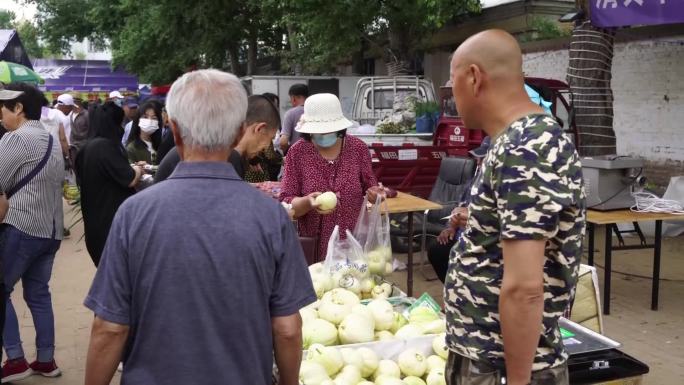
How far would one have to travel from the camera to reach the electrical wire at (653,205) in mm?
5442

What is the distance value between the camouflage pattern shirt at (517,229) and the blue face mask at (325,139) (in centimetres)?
225

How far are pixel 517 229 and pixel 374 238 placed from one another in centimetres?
236

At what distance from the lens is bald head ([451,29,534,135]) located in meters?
1.89

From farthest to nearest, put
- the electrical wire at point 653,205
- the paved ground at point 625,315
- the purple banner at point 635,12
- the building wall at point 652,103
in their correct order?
the building wall at point 652,103 → the purple banner at point 635,12 → the electrical wire at point 653,205 → the paved ground at point 625,315

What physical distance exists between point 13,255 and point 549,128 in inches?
140

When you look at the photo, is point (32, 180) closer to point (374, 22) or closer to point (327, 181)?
point (327, 181)

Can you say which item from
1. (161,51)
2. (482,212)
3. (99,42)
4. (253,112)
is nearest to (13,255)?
(253,112)

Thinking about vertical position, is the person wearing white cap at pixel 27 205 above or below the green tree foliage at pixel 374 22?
below

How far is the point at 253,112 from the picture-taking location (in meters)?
3.50

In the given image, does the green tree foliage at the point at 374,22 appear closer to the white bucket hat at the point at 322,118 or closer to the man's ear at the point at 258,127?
the white bucket hat at the point at 322,118

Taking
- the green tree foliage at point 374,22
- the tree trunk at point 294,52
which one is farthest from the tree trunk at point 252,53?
the green tree foliage at point 374,22

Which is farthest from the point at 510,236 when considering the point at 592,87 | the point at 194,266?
the point at 592,87

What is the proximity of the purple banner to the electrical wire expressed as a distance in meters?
3.12

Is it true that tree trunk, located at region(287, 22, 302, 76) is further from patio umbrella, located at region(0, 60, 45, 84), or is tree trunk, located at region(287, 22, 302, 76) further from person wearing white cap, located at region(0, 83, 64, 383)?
person wearing white cap, located at region(0, 83, 64, 383)
